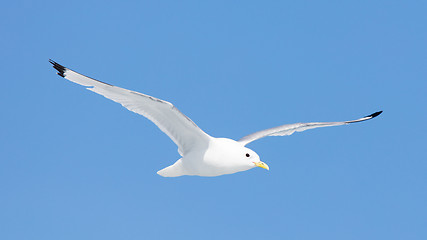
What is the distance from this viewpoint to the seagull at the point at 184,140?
28.9 ft

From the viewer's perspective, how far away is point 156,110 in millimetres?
9336

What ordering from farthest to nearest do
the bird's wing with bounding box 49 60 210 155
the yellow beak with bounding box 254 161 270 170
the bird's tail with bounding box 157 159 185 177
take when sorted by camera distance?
the bird's tail with bounding box 157 159 185 177 → the yellow beak with bounding box 254 161 270 170 → the bird's wing with bounding box 49 60 210 155

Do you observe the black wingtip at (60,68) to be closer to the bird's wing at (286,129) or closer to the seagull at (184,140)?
the seagull at (184,140)

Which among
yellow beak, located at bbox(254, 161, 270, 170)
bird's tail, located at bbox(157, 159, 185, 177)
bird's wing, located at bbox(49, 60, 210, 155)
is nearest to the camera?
bird's wing, located at bbox(49, 60, 210, 155)

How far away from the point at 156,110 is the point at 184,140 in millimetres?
860

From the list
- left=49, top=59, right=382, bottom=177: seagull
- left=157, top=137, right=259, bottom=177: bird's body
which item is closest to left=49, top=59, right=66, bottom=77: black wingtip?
left=49, top=59, right=382, bottom=177: seagull

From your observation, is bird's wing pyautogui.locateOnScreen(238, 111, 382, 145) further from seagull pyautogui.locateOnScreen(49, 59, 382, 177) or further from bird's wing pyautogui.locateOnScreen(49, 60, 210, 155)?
bird's wing pyautogui.locateOnScreen(49, 60, 210, 155)

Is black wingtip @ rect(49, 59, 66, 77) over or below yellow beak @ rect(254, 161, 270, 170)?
over

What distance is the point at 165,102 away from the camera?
878 cm

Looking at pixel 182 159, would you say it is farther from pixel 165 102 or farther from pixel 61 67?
pixel 61 67

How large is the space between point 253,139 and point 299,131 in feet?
3.81

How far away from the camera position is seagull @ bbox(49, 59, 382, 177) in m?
8.82

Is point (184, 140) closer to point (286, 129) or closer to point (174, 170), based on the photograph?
point (174, 170)

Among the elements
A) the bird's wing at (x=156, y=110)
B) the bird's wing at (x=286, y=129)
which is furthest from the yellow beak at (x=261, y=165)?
the bird's wing at (x=286, y=129)
